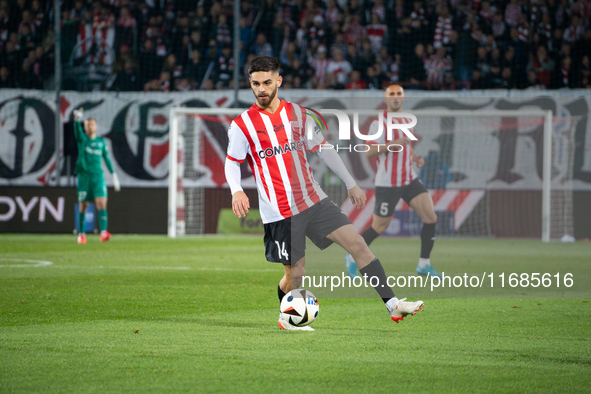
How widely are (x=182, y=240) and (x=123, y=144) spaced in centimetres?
322

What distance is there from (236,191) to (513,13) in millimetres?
14206

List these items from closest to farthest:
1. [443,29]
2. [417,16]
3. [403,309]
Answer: [403,309] → [443,29] → [417,16]

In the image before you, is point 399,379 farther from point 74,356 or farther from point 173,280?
point 173,280

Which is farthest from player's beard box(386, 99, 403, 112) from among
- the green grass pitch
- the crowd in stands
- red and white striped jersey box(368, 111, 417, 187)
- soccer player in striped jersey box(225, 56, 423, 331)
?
the crowd in stands

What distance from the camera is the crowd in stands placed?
1675 cm

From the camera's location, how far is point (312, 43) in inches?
714

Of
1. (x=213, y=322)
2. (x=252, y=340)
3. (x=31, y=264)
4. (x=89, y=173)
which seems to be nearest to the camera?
(x=252, y=340)

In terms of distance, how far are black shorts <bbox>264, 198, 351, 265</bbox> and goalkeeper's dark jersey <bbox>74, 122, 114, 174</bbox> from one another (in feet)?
29.2

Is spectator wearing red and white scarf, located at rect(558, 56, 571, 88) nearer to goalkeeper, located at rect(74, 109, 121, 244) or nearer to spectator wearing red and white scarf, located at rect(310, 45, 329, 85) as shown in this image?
spectator wearing red and white scarf, located at rect(310, 45, 329, 85)

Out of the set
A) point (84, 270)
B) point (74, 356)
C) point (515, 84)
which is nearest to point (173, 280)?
point (84, 270)

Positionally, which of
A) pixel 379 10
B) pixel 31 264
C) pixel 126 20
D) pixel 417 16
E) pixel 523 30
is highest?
pixel 379 10

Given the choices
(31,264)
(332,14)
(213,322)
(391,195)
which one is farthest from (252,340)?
(332,14)

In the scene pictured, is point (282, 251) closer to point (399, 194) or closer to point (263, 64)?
point (263, 64)

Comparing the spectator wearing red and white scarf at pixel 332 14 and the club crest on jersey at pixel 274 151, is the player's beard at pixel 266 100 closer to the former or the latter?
the club crest on jersey at pixel 274 151
